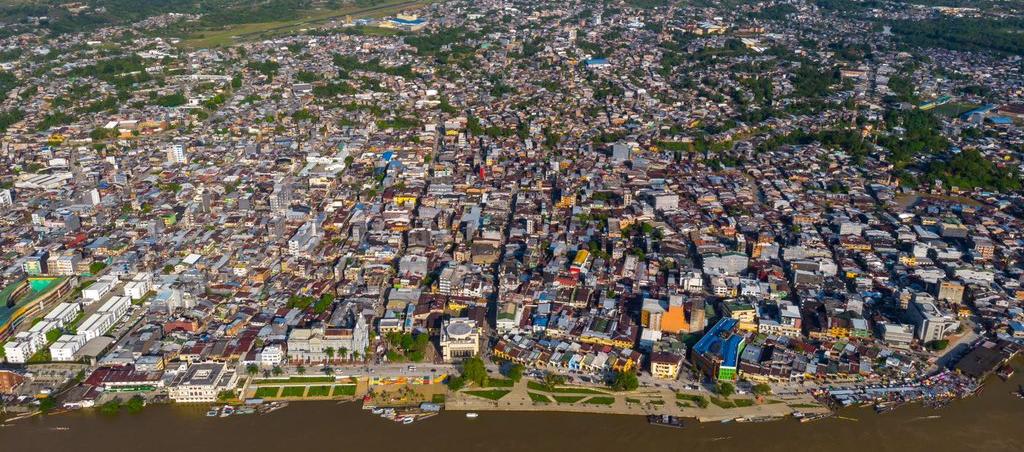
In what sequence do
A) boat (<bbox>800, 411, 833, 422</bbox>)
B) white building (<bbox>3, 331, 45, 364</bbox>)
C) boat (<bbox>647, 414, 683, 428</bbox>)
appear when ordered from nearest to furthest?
boat (<bbox>647, 414, 683, 428</bbox>), boat (<bbox>800, 411, 833, 422</bbox>), white building (<bbox>3, 331, 45, 364</bbox>)

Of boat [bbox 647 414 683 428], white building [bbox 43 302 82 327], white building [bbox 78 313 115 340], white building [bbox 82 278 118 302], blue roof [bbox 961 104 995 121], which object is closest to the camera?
boat [bbox 647 414 683 428]

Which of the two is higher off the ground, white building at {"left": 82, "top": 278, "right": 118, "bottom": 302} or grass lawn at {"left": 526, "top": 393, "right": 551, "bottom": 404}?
white building at {"left": 82, "top": 278, "right": 118, "bottom": 302}

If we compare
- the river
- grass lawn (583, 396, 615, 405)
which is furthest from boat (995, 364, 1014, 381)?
grass lawn (583, 396, 615, 405)

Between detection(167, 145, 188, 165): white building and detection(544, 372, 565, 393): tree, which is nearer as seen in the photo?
detection(544, 372, 565, 393): tree

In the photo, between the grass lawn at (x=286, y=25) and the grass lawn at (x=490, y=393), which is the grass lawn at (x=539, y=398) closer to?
the grass lawn at (x=490, y=393)

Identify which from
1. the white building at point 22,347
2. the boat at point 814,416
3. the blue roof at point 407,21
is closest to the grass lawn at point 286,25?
the blue roof at point 407,21

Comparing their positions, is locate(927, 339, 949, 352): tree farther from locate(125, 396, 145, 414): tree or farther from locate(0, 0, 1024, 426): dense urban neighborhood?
locate(125, 396, 145, 414): tree

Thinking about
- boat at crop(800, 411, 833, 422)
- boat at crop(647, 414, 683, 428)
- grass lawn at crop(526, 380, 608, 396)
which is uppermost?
grass lawn at crop(526, 380, 608, 396)
